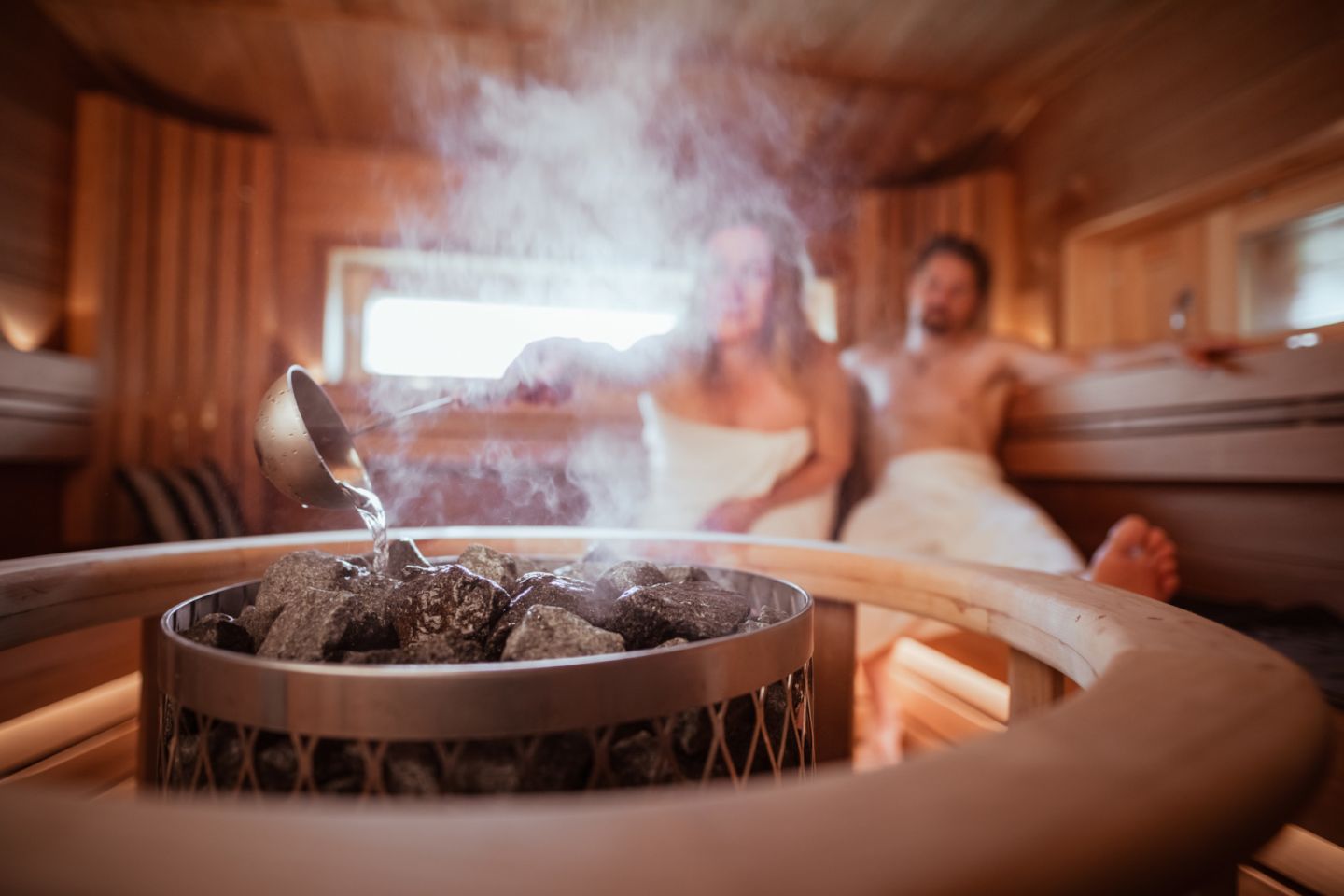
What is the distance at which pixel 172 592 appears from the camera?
3.16 feet

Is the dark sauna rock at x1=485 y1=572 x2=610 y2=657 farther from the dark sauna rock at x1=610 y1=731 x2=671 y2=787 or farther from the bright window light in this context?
the bright window light

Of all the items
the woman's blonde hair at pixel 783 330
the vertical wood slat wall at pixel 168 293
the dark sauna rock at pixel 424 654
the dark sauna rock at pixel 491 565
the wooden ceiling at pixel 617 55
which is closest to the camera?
the dark sauna rock at pixel 424 654

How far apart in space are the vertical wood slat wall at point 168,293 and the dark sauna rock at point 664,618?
3660 mm

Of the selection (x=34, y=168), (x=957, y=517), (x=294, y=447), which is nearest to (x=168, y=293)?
(x=34, y=168)

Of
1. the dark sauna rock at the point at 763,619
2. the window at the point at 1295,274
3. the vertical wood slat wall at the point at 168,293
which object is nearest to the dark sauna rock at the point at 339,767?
the dark sauna rock at the point at 763,619

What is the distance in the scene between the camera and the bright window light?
418 centimetres

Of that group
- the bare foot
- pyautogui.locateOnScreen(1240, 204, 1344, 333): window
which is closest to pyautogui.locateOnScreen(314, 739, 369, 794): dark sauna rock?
the bare foot

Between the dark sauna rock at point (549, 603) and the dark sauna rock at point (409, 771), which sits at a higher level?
the dark sauna rock at point (549, 603)

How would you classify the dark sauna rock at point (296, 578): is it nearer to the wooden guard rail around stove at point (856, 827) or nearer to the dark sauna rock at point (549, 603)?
the dark sauna rock at point (549, 603)

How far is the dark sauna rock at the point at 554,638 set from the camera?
62 centimetres

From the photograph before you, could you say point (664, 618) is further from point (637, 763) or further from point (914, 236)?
point (914, 236)

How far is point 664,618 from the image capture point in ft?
2.27

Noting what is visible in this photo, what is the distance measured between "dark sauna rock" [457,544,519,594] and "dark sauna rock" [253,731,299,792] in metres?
0.29

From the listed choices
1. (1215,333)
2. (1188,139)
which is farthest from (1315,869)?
(1188,139)
